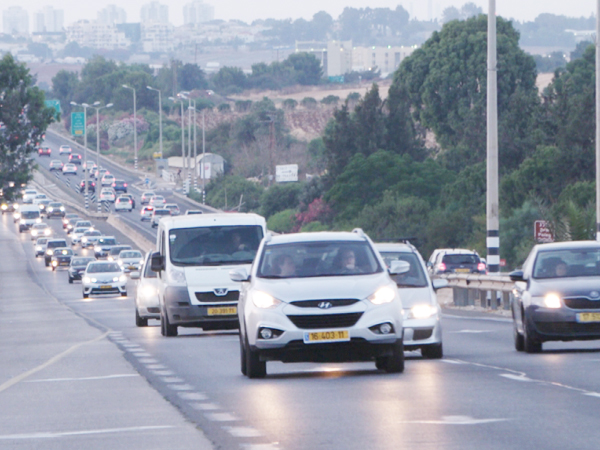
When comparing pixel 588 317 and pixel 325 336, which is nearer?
pixel 325 336

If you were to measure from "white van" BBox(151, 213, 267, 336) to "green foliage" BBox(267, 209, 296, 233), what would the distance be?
74.2 metres

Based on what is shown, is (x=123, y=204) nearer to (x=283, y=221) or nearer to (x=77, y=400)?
(x=283, y=221)

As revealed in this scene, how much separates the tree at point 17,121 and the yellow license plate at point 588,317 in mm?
77508

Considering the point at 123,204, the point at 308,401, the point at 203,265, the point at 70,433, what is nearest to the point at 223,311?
the point at 203,265

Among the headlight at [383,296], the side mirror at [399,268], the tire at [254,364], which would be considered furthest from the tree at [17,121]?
the headlight at [383,296]

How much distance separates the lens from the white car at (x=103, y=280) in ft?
171

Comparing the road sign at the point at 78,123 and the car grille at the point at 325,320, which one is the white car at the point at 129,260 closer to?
the car grille at the point at 325,320

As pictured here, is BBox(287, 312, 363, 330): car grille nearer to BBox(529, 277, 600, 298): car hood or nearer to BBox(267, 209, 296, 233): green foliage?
BBox(529, 277, 600, 298): car hood

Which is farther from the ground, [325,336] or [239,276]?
[239,276]

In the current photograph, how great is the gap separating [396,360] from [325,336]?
106cm

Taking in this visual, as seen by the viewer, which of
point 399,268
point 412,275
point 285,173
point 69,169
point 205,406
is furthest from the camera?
point 69,169

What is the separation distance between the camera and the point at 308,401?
43.4 feet

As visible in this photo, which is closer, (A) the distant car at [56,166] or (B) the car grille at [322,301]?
(B) the car grille at [322,301]

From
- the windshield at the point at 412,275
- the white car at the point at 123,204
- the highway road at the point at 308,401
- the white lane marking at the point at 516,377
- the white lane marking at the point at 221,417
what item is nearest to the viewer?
the highway road at the point at 308,401
